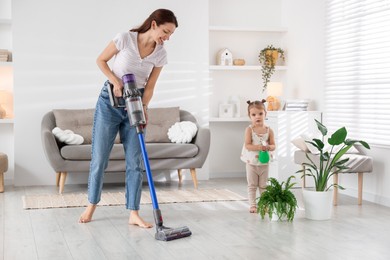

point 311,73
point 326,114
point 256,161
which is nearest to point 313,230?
point 256,161

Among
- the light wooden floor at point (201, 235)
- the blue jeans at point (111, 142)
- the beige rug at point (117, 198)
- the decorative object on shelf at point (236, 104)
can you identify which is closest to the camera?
the light wooden floor at point (201, 235)

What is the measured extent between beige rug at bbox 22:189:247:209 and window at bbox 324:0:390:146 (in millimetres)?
1241

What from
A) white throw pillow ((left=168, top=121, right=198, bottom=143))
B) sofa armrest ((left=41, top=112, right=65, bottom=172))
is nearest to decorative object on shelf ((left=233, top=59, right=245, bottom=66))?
white throw pillow ((left=168, top=121, right=198, bottom=143))

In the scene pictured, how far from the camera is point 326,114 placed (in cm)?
606

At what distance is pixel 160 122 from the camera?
6.30 metres

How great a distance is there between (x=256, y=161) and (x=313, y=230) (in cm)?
76

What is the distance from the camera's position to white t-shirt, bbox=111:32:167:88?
145 inches

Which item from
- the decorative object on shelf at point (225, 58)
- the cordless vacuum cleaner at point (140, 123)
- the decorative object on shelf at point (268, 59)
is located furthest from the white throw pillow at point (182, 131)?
the cordless vacuum cleaner at point (140, 123)

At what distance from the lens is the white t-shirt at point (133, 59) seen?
3.70 meters

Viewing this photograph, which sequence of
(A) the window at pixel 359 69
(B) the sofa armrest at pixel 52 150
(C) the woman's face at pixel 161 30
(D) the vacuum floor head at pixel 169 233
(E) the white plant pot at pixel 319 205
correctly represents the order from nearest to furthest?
(D) the vacuum floor head at pixel 169 233, (C) the woman's face at pixel 161 30, (E) the white plant pot at pixel 319 205, (A) the window at pixel 359 69, (B) the sofa armrest at pixel 52 150

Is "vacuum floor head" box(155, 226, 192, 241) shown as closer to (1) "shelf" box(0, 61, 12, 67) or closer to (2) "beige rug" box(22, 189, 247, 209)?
(2) "beige rug" box(22, 189, 247, 209)

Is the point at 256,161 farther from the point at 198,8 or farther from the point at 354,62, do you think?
the point at 198,8

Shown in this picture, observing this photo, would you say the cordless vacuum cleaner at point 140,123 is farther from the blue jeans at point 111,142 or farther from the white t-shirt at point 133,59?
the blue jeans at point 111,142

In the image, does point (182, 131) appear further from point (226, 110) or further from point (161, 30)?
point (161, 30)
